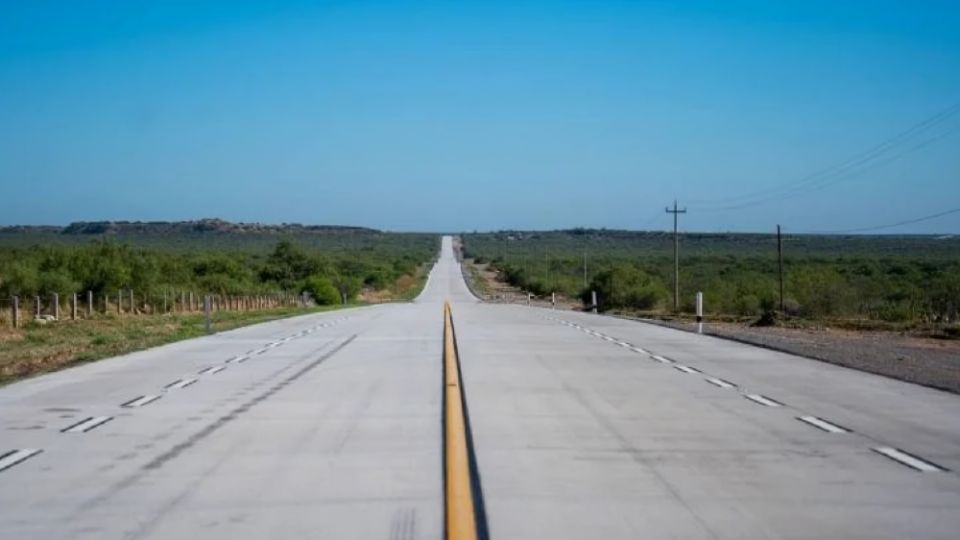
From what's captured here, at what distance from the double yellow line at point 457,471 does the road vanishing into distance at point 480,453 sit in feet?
0.14

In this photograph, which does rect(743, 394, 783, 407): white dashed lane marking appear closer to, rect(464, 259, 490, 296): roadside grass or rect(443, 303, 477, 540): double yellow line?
rect(443, 303, 477, 540): double yellow line

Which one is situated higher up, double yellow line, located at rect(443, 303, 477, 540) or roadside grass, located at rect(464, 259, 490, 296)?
double yellow line, located at rect(443, 303, 477, 540)

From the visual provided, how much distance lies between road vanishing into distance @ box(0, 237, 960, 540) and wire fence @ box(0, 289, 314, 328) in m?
A: 22.1

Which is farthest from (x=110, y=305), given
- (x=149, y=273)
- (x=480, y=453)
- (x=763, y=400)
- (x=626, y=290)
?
(x=480, y=453)

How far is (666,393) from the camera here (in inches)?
662

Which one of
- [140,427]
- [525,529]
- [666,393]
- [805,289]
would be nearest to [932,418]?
[666,393]

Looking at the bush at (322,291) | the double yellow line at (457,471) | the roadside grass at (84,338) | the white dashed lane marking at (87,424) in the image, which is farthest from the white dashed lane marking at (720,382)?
the bush at (322,291)

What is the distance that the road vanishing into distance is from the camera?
8125 millimetres

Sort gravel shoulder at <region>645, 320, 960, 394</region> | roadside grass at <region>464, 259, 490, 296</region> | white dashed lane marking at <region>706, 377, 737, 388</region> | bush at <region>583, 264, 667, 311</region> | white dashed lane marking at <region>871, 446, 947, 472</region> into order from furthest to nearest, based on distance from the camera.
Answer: roadside grass at <region>464, 259, 490, 296</region>, bush at <region>583, 264, 667, 311</region>, gravel shoulder at <region>645, 320, 960, 394</region>, white dashed lane marking at <region>706, 377, 737, 388</region>, white dashed lane marking at <region>871, 446, 947, 472</region>

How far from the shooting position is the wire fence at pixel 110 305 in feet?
137

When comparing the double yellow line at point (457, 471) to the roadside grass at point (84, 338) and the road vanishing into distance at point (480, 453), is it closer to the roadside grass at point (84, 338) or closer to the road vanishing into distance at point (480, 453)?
the road vanishing into distance at point (480, 453)


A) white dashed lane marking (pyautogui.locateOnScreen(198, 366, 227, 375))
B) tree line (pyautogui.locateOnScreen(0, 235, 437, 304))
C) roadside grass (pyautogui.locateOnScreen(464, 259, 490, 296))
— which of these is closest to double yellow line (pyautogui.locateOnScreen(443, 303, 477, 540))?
white dashed lane marking (pyautogui.locateOnScreen(198, 366, 227, 375))

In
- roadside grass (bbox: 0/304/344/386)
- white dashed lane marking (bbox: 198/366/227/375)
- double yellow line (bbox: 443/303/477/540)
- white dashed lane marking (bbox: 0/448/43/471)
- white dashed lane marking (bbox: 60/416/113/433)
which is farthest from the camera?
roadside grass (bbox: 0/304/344/386)

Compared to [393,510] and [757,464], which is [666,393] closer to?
[757,464]
